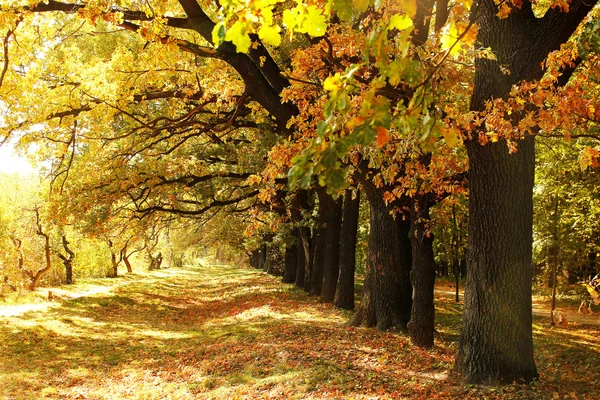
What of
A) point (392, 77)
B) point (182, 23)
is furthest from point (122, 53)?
point (392, 77)

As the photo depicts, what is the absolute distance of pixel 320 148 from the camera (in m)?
2.32

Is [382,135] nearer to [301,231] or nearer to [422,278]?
[422,278]

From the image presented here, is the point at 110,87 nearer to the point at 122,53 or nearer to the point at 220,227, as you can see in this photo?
the point at 122,53

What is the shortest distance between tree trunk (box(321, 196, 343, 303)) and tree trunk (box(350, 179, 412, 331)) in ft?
20.5

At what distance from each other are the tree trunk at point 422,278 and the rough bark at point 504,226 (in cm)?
352

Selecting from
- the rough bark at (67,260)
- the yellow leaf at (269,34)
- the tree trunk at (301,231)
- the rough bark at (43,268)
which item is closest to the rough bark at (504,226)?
the yellow leaf at (269,34)

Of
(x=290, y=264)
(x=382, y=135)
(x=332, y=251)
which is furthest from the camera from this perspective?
(x=290, y=264)

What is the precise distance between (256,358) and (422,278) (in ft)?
13.5

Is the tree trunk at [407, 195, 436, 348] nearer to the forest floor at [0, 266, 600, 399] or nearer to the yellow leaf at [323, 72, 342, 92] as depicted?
the forest floor at [0, 266, 600, 399]

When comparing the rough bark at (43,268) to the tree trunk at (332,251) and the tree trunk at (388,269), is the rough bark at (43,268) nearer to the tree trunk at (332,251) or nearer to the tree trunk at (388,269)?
the tree trunk at (332,251)

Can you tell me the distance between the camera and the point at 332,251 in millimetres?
19078

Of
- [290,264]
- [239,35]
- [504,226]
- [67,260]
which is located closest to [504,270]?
[504,226]

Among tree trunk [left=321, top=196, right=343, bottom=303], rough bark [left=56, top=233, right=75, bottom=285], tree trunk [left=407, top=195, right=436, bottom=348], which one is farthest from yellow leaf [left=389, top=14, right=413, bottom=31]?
rough bark [left=56, top=233, right=75, bottom=285]

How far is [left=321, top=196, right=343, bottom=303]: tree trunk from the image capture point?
1889 centimetres
